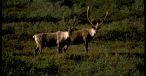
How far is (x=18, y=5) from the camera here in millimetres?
33906

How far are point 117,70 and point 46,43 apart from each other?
18.1ft

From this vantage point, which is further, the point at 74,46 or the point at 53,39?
the point at 74,46

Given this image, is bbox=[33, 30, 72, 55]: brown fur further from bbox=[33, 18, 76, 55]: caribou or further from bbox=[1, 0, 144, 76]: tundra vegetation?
bbox=[1, 0, 144, 76]: tundra vegetation

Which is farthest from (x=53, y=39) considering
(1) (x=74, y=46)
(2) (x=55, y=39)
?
(1) (x=74, y=46)

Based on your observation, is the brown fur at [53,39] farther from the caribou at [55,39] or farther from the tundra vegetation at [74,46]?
the tundra vegetation at [74,46]

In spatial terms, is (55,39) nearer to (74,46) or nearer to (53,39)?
(53,39)

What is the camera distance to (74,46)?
19.2m

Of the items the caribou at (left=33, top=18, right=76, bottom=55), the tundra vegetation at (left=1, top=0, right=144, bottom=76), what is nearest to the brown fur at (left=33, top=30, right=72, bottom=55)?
the caribou at (left=33, top=18, right=76, bottom=55)

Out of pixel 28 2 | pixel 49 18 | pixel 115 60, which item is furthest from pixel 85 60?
pixel 28 2

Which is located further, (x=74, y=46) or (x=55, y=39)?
(x=74, y=46)

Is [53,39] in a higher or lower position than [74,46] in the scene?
higher

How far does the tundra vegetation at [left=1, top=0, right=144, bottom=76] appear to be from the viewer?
12.0 metres

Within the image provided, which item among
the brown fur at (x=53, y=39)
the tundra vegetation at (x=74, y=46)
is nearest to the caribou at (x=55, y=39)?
the brown fur at (x=53, y=39)

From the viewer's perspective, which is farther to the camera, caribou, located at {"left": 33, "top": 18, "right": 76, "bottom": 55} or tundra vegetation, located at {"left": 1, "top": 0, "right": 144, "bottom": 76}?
caribou, located at {"left": 33, "top": 18, "right": 76, "bottom": 55}
